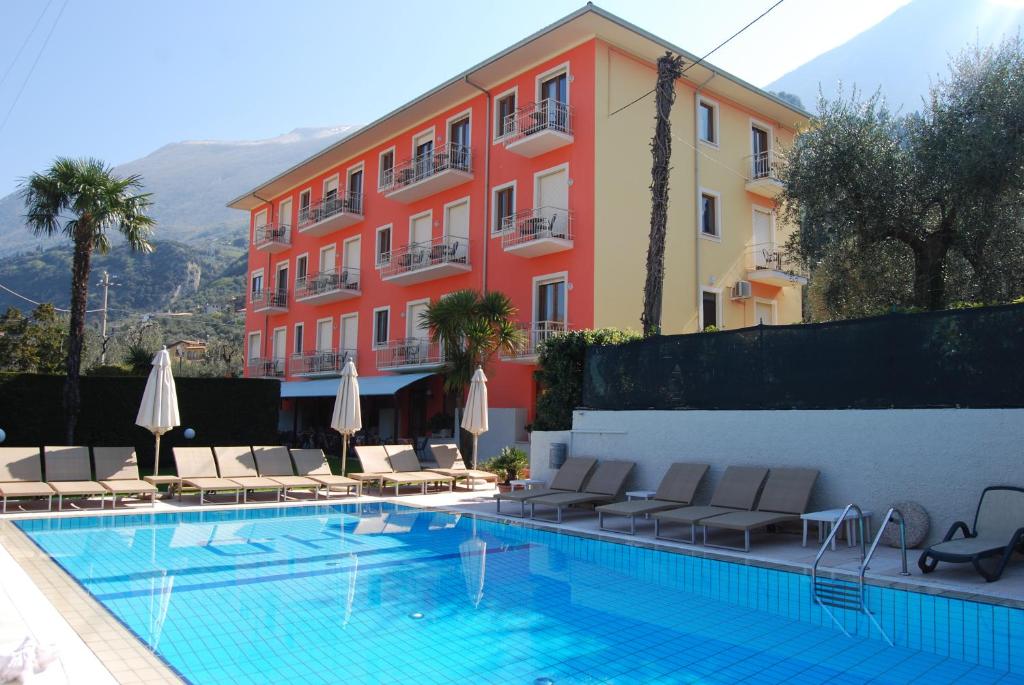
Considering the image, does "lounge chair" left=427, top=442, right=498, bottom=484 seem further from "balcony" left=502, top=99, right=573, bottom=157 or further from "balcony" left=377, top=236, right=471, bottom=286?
"balcony" left=502, top=99, right=573, bottom=157

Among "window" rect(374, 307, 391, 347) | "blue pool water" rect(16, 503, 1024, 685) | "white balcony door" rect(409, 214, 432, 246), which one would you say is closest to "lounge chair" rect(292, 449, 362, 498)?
"blue pool water" rect(16, 503, 1024, 685)

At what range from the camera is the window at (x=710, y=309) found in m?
25.0

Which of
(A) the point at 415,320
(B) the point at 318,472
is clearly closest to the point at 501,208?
(A) the point at 415,320

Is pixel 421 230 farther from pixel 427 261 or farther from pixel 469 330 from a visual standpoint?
pixel 469 330

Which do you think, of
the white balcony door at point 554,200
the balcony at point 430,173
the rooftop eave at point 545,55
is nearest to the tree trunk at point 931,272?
the white balcony door at point 554,200

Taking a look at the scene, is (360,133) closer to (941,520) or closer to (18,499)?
(18,499)

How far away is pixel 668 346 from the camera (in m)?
14.0

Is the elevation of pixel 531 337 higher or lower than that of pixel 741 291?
lower

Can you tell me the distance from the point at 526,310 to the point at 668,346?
413 inches

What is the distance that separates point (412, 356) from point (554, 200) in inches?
319

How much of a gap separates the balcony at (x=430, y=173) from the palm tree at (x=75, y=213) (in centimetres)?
1049

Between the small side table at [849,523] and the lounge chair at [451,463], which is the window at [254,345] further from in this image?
the small side table at [849,523]

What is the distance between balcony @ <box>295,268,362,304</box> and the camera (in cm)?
3225

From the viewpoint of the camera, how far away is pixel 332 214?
1299 inches
